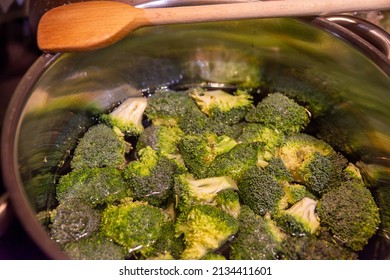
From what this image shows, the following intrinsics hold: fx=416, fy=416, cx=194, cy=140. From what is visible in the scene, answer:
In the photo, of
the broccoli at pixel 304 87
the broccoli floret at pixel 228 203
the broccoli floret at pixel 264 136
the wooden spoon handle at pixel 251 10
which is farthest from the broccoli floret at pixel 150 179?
the broccoli at pixel 304 87

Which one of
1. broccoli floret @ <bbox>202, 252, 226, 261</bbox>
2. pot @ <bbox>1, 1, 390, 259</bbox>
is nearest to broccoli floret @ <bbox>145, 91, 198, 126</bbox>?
pot @ <bbox>1, 1, 390, 259</bbox>

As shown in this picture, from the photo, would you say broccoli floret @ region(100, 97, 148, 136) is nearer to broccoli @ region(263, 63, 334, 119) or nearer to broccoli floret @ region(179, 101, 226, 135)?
broccoli floret @ region(179, 101, 226, 135)

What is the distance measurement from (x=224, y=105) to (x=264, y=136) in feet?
0.55

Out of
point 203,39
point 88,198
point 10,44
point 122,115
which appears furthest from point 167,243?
point 10,44

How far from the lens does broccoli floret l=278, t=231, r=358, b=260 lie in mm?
974

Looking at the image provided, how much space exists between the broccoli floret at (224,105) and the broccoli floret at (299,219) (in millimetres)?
349

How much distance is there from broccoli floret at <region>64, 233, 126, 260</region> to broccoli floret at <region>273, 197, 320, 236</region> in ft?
1.32

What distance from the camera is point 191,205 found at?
1042 mm

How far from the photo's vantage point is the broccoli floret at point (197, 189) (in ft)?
3.44

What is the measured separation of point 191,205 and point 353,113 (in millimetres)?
584

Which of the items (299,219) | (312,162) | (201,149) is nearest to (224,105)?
(201,149)

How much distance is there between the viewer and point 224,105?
1.29 meters

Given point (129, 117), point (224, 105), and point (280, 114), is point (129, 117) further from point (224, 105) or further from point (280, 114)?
point (280, 114)

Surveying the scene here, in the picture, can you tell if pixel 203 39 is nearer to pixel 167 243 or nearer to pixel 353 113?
pixel 353 113
